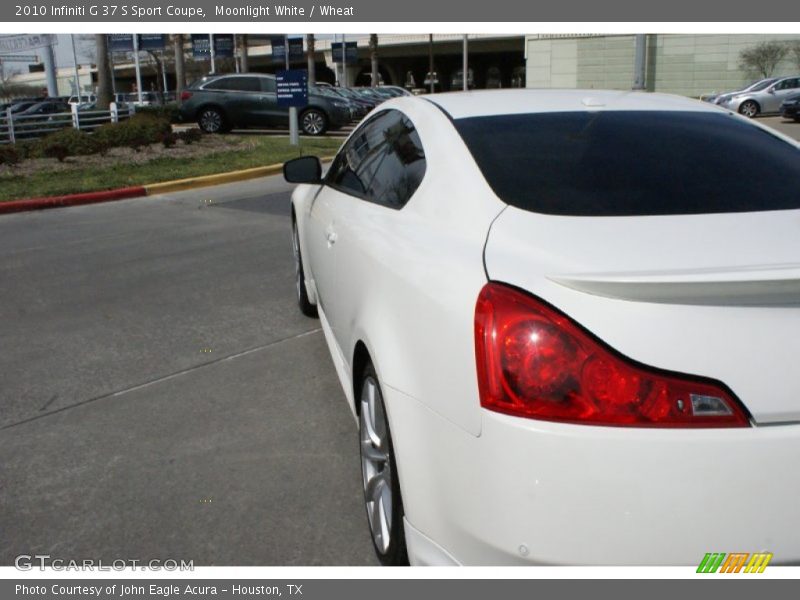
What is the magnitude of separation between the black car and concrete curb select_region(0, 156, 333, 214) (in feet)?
64.7

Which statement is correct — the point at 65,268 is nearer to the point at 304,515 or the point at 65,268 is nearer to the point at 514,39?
the point at 304,515

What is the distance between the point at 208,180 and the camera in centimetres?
1323

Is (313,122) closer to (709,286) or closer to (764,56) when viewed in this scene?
(709,286)

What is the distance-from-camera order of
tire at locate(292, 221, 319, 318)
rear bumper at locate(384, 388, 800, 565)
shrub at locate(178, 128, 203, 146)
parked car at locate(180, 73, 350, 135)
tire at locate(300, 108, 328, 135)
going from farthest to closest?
parked car at locate(180, 73, 350, 135)
tire at locate(300, 108, 328, 135)
shrub at locate(178, 128, 203, 146)
tire at locate(292, 221, 319, 318)
rear bumper at locate(384, 388, 800, 565)

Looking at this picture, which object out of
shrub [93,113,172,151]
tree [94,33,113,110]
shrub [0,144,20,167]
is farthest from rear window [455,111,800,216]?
tree [94,33,113,110]

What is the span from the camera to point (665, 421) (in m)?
1.85

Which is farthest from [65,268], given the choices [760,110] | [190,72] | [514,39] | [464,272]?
[190,72]

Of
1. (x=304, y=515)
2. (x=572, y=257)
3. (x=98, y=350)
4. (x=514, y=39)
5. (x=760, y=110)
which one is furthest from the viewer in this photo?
(x=514, y=39)

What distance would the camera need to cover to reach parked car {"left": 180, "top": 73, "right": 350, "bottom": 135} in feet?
73.6

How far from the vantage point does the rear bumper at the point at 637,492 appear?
5.98 feet

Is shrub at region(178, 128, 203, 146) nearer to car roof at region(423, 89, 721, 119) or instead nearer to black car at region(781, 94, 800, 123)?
car roof at region(423, 89, 721, 119)

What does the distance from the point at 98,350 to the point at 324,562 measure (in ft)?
9.68

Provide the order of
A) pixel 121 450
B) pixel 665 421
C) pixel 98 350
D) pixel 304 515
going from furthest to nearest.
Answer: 1. pixel 98 350
2. pixel 121 450
3. pixel 304 515
4. pixel 665 421

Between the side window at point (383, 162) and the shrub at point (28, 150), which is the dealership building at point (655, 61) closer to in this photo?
the shrub at point (28, 150)
